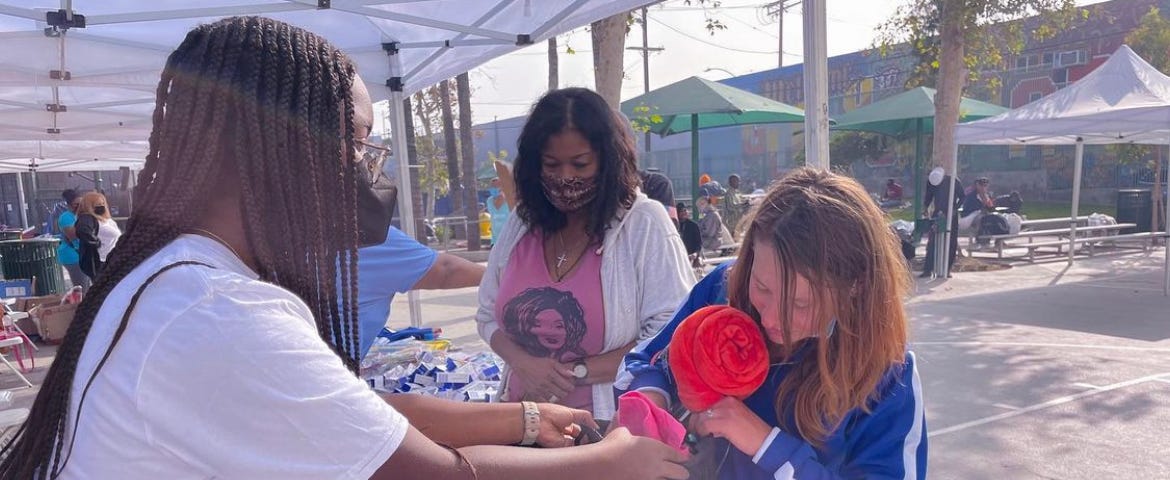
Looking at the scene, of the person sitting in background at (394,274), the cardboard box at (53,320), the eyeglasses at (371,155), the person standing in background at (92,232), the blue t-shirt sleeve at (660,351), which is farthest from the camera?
the person standing in background at (92,232)

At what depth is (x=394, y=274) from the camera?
112 inches

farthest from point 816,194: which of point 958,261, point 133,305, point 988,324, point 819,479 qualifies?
point 958,261

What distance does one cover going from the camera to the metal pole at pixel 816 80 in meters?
3.00

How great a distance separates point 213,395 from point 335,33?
4084mm

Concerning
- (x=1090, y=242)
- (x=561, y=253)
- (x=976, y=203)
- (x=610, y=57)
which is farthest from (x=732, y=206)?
(x=561, y=253)

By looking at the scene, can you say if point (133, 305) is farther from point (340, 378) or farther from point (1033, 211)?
point (1033, 211)

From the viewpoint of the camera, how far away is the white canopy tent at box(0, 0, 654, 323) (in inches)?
154

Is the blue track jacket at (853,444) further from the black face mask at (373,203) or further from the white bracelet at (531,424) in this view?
the black face mask at (373,203)

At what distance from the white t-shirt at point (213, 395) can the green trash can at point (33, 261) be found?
38.2ft

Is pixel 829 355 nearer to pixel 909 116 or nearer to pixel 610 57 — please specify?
pixel 610 57

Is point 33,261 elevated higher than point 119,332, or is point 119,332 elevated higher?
point 119,332

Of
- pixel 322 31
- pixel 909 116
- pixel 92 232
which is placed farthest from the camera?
pixel 909 116

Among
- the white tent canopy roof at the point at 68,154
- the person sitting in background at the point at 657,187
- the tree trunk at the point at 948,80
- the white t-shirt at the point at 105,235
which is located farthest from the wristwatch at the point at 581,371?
the tree trunk at the point at 948,80

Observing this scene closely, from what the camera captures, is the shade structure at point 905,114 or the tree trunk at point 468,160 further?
the tree trunk at point 468,160
